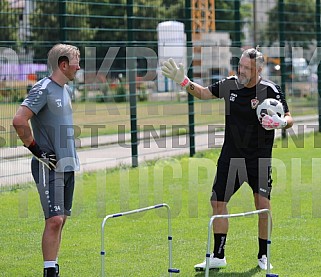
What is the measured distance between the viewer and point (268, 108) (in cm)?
787

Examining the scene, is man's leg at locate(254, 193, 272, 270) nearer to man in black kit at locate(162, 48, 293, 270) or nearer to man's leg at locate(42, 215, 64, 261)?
man in black kit at locate(162, 48, 293, 270)

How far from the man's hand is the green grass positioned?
1.30m

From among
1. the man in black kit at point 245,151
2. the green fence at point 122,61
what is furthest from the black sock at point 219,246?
the green fence at point 122,61

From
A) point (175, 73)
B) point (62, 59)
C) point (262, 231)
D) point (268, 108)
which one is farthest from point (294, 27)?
point (62, 59)

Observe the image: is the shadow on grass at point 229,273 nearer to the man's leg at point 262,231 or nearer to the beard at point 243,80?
the man's leg at point 262,231

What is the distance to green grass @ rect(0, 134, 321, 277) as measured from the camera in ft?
26.9

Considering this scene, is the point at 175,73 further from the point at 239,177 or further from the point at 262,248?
the point at 262,248

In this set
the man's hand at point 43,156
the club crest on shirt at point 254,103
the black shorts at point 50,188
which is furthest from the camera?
the club crest on shirt at point 254,103

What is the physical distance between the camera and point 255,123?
816 cm

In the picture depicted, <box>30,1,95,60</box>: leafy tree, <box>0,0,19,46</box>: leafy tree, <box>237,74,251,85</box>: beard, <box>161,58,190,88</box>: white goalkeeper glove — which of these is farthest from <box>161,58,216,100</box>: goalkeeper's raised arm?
<box>30,1,95,60</box>: leafy tree

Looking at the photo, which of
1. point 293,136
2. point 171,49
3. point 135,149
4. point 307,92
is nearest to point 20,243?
point 135,149

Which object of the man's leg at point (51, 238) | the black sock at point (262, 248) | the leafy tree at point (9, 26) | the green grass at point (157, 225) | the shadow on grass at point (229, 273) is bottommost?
Result: the green grass at point (157, 225)

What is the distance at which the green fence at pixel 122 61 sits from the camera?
1327 centimetres

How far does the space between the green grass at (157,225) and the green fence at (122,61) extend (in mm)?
1203
